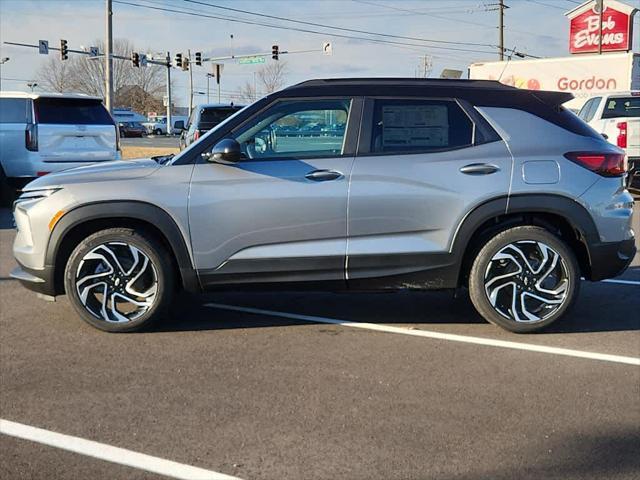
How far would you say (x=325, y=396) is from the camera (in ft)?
14.3

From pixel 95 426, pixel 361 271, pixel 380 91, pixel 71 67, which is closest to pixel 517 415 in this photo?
pixel 361 271

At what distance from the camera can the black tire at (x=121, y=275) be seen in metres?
Result: 5.46

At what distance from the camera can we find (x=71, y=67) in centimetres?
8388

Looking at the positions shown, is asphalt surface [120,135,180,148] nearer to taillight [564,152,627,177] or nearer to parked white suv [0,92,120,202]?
parked white suv [0,92,120,202]

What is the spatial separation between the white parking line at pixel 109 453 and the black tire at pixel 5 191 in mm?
9295

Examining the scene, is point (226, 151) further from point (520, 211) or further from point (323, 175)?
point (520, 211)

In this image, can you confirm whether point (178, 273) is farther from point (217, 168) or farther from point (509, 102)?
point (509, 102)

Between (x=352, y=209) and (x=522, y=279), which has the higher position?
(x=352, y=209)

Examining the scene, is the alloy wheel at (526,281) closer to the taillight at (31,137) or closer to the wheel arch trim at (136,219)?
the wheel arch trim at (136,219)

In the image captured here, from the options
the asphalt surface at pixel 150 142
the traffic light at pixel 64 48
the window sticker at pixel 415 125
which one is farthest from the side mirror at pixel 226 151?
the traffic light at pixel 64 48

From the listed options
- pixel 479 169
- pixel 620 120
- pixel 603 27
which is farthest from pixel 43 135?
pixel 603 27

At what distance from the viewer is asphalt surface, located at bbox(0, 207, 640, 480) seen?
356 cm

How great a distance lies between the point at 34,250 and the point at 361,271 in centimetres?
237

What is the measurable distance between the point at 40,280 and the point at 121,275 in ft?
1.94
